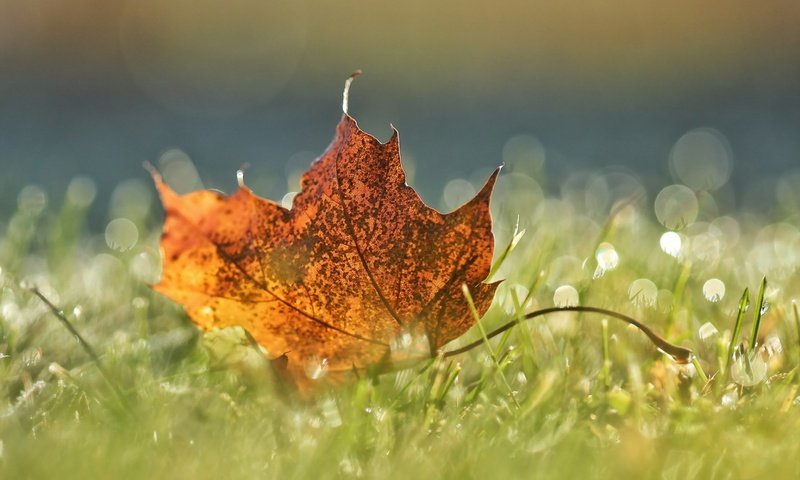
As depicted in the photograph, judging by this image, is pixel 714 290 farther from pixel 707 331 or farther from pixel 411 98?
pixel 411 98

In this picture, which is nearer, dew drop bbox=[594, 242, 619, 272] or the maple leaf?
the maple leaf

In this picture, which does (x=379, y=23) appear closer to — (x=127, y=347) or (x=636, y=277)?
(x=636, y=277)

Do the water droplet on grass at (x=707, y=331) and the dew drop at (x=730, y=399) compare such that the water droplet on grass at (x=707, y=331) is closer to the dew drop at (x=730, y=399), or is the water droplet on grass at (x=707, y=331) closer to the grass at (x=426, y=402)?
the grass at (x=426, y=402)

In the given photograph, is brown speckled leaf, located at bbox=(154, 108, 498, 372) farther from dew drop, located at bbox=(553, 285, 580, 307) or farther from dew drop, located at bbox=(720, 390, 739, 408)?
dew drop, located at bbox=(553, 285, 580, 307)

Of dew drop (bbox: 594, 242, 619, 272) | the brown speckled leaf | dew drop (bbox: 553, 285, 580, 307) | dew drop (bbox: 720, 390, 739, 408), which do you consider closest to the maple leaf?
the brown speckled leaf

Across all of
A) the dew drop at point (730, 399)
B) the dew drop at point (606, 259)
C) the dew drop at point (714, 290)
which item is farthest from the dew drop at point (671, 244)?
the dew drop at point (730, 399)

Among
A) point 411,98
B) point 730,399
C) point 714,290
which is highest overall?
point 411,98

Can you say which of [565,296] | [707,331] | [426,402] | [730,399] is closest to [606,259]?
[565,296]
